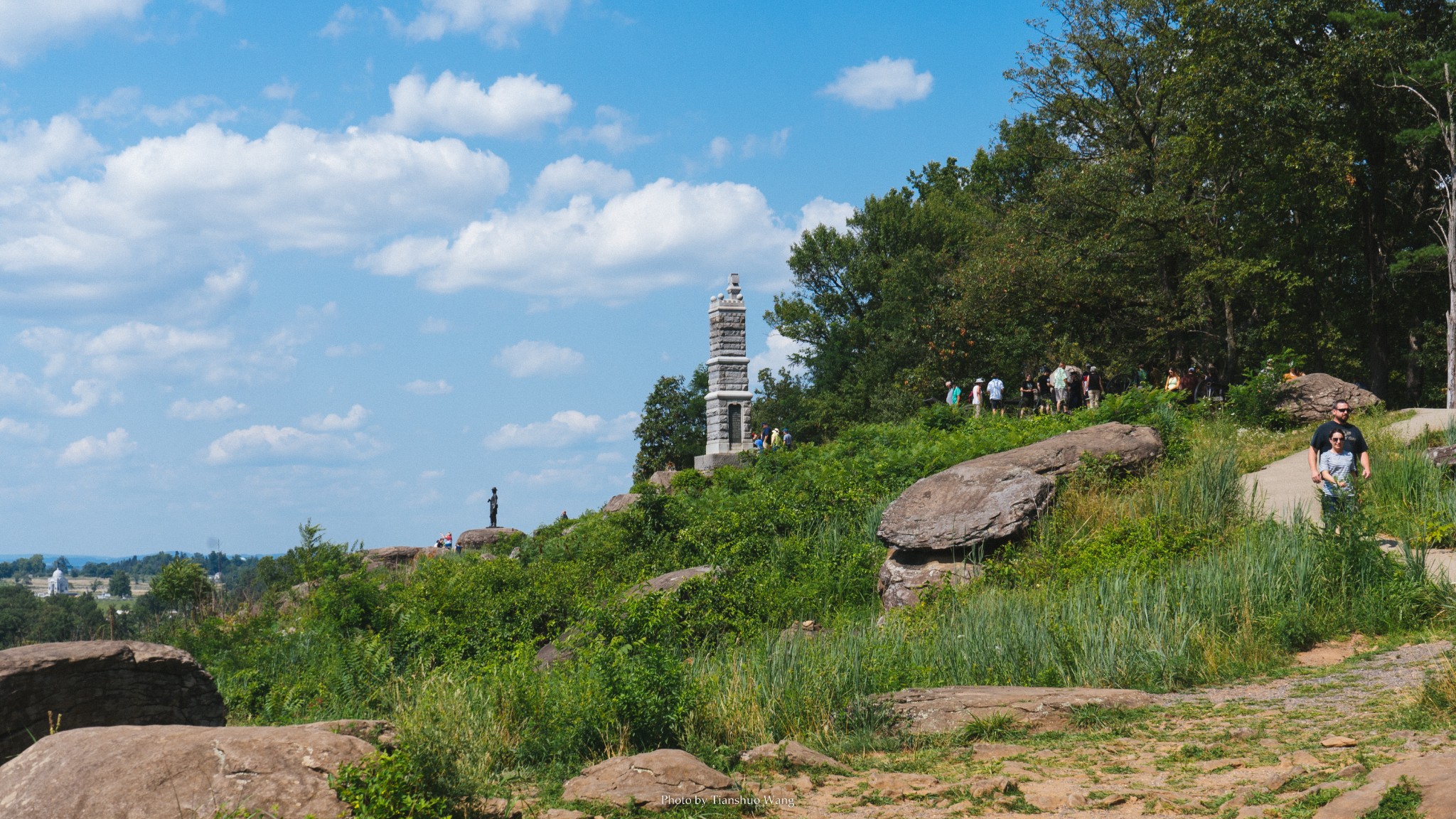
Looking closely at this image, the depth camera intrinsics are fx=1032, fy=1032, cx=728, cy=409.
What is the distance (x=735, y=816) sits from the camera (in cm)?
559

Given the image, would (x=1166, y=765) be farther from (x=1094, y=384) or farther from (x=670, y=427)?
(x=670, y=427)

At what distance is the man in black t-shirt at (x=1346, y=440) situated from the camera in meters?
12.0

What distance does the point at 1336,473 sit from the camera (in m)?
11.9

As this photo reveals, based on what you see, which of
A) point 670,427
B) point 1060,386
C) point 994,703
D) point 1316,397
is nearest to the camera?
point 994,703

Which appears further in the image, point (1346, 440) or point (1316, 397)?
point (1316, 397)

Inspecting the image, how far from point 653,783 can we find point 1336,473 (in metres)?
9.70

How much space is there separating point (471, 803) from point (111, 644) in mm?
4301

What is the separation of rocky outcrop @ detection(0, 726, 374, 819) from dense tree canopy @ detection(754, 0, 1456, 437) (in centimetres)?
2755

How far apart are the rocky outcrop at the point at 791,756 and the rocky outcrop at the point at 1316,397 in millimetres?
18081

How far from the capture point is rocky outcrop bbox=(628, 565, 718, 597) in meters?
13.6

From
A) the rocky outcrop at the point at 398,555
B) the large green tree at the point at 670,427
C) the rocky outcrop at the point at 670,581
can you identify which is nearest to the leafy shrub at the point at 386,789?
the rocky outcrop at the point at 670,581

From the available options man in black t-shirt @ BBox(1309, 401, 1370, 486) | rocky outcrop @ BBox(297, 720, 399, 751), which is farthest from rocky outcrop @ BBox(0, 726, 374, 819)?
man in black t-shirt @ BBox(1309, 401, 1370, 486)

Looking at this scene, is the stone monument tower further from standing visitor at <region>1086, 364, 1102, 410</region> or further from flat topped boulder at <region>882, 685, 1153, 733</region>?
flat topped boulder at <region>882, 685, 1153, 733</region>

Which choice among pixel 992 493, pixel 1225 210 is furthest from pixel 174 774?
pixel 1225 210
